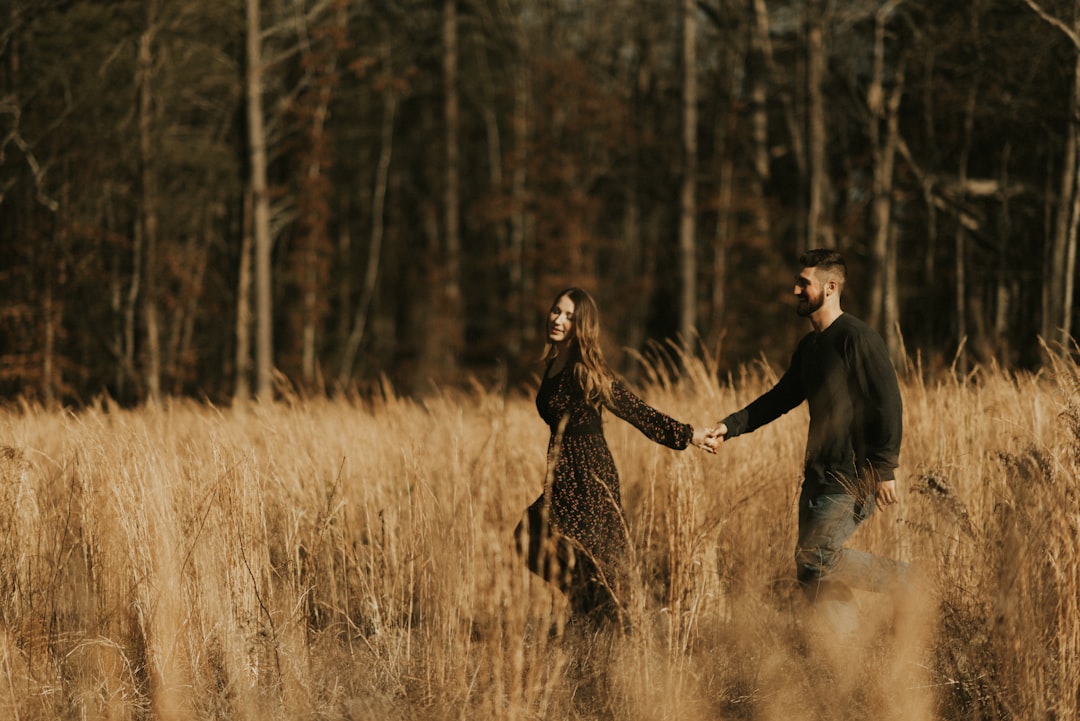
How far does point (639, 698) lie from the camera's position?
3.64 metres

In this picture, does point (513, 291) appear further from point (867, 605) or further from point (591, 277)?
point (867, 605)

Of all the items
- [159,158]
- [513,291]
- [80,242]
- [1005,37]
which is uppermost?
[1005,37]

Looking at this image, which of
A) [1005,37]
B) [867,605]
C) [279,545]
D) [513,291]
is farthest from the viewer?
[513,291]

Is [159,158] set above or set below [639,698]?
above

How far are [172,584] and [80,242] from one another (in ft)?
55.3

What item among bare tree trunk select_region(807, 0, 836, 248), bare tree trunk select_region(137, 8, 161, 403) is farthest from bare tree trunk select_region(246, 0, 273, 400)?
bare tree trunk select_region(807, 0, 836, 248)

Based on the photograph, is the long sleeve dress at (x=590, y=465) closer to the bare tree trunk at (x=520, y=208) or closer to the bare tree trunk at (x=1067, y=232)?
the bare tree trunk at (x=1067, y=232)

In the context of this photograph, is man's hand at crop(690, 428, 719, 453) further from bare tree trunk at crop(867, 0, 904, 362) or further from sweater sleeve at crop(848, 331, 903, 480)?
bare tree trunk at crop(867, 0, 904, 362)

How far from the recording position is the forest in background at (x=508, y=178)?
1582 cm

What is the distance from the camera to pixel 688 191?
16.6 meters

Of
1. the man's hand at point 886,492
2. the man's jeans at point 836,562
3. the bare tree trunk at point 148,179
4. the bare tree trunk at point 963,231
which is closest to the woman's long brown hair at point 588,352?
the man's jeans at point 836,562

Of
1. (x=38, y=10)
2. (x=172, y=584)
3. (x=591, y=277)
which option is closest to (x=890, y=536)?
(x=172, y=584)

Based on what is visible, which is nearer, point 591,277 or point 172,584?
point 172,584

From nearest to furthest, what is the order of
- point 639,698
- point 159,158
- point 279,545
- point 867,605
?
point 639,698
point 867,605
point 279,545
point 159,158
